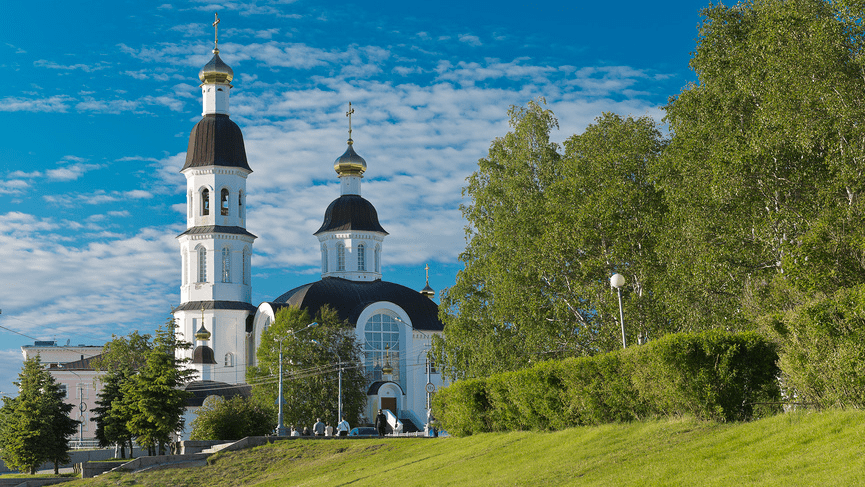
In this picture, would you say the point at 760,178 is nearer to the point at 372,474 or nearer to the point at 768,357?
the point at 768,357

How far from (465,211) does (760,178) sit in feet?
48.6

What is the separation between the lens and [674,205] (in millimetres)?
20031

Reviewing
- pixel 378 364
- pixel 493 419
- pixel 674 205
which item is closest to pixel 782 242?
pixel 674 205

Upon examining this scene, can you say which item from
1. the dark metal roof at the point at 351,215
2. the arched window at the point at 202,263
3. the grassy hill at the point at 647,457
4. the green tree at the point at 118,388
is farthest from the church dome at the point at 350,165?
the grassy hill at the point at 647,457

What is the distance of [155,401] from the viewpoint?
120ft

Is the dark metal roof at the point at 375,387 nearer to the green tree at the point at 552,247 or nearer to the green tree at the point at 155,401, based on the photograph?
the green tree at the point at 155,401

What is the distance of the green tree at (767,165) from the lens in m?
16.5

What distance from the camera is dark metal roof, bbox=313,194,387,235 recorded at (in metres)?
63.4

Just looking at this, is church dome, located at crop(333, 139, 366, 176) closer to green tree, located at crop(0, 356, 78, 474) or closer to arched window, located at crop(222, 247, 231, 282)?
arched window, located at crop(222, 247, 231, 282)

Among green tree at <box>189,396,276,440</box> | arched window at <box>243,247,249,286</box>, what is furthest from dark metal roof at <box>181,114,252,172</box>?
green tree at <box>189,396,276,440</box>

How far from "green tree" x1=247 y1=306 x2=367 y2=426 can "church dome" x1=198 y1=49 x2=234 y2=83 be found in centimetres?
1963

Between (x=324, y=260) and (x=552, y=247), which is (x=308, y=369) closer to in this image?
(x=324, y=260)

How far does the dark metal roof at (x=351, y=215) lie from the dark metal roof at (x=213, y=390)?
1575 cm

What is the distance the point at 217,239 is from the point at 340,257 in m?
10.1
